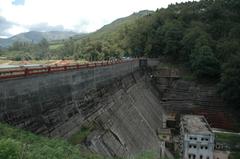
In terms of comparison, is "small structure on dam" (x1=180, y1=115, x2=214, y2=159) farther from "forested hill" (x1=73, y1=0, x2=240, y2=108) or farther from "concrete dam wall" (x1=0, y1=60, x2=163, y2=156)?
"forested hill" (x1=73, y1=0, x2=240, y2=108)

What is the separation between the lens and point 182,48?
62.4 meters

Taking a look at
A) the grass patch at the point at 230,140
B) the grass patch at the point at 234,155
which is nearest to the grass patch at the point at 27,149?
the grass patch at the point at 234,155

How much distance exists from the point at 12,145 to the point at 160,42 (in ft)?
198

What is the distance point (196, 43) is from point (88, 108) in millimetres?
38803

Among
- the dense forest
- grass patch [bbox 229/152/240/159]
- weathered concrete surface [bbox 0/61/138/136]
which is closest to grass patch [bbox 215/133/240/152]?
grass patch [bbox 229/152/240/159]

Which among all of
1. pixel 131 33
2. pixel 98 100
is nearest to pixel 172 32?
pixel 131 33

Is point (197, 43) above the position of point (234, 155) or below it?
above

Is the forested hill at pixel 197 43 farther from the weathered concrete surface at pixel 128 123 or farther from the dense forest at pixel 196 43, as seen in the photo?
the weathered concrete surface at pixel 128 123

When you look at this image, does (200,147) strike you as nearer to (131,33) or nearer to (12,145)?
(12,145)

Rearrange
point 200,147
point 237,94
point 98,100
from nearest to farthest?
point 98,100
point 200,147
point 237,94

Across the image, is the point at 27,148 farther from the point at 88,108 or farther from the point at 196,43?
the point at 196,43

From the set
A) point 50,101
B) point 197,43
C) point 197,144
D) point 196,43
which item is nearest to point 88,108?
A: point 50,101

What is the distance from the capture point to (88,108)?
82.0 ft

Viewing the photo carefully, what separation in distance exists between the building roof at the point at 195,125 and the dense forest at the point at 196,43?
27.4ft
